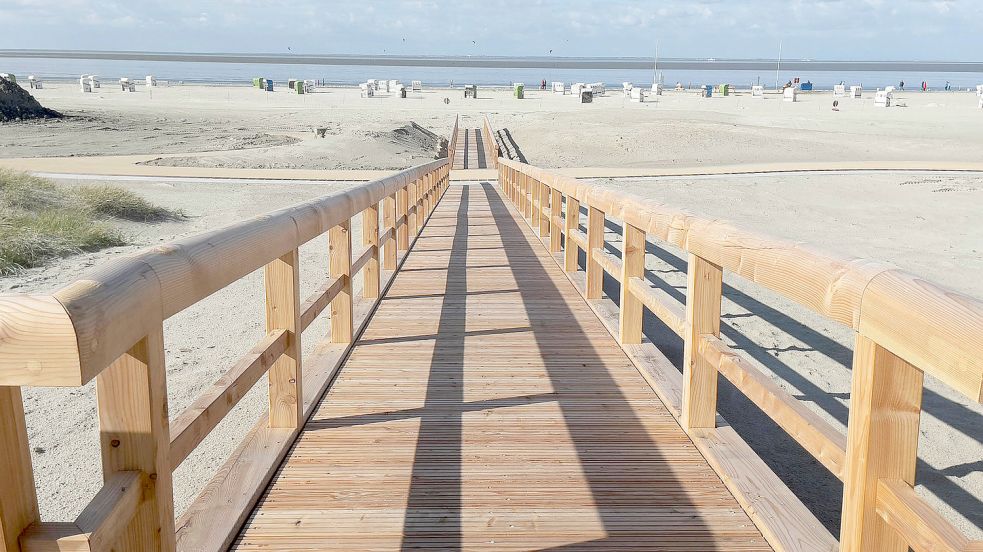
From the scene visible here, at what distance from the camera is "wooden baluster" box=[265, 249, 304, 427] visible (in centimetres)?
324

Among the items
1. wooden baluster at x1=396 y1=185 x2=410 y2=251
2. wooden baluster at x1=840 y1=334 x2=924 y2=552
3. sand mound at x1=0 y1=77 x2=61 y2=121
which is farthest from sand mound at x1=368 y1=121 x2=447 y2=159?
wooden baluster at x1=840 y1=334 x2=924 y2=552

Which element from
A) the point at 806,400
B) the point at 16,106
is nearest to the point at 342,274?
the point at 806,400

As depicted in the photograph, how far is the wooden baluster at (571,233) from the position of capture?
6.79 m

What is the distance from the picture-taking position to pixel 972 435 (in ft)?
17.0

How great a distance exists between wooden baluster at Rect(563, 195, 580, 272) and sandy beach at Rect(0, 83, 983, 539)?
93 centimetres

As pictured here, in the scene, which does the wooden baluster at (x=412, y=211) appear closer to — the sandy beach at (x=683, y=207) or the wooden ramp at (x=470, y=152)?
the sandy beach at (x=683, y=207)

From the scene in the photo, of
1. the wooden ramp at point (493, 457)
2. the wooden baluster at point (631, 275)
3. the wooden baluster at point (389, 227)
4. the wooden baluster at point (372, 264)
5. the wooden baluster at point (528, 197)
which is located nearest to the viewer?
the wooden ramp at point (493, 457)

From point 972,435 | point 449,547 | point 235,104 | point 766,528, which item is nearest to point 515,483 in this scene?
point 449,547

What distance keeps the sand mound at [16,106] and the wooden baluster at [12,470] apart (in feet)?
137

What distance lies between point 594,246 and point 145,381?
4346 mm

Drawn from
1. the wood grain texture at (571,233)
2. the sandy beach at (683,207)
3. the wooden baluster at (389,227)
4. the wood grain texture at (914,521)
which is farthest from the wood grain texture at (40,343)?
the wooden baluster at (389,227)

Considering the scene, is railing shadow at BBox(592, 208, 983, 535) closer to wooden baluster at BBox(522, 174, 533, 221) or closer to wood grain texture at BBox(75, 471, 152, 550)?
wooden baluster at BBox(522, 174, 533, 221)

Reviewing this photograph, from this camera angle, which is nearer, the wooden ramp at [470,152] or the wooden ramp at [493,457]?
the wooden ramp at [493,457]

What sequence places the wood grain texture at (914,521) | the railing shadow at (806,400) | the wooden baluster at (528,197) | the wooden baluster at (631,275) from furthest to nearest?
the wooden baluster at (528,197), the wooden baluster at (631,275), the railing shadow at (806,400), the wood grain texture at (914,521)
